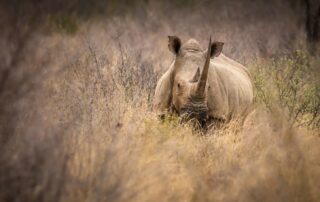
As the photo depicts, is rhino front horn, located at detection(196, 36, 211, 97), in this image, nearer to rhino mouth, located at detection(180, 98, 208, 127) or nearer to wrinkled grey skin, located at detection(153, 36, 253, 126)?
wrinkled grey skin, located at detection(153, 36, 253, 126)

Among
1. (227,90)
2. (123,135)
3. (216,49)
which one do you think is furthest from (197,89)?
(123,135)

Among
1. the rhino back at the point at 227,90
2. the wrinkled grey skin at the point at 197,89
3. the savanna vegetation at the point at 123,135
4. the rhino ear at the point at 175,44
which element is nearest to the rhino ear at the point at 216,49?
the wrinkled grey skin at the point at 197,89

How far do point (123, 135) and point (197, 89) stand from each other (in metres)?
1.59

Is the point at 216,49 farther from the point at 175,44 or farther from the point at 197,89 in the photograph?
the point at 197,89

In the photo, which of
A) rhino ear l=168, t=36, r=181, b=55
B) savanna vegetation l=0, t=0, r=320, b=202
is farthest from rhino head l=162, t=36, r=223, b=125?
savanna vegetation l=0, t=0, r=320, b=202

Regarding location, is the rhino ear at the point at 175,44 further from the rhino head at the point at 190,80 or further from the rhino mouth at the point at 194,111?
the rhino mouth at the point at 194,111

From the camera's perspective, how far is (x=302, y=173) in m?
5.15

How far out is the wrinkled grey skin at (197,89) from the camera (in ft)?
23.4

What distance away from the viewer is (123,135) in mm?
5711

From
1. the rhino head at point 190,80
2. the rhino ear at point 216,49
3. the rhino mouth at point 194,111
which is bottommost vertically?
the rhino mouth at point 194,111

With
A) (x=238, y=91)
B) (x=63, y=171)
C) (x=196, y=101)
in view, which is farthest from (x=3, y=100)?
(x=238, y=91)

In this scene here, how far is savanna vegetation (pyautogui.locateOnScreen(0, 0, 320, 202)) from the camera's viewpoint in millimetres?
3969

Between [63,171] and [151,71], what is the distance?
632 centimetres

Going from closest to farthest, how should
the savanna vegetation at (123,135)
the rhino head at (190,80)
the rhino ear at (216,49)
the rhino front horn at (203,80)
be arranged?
the savanna vegetation at (123,135), the rhino front horn at (203,80), the rhino head at (190,80), the rhino ear at (216,49)
